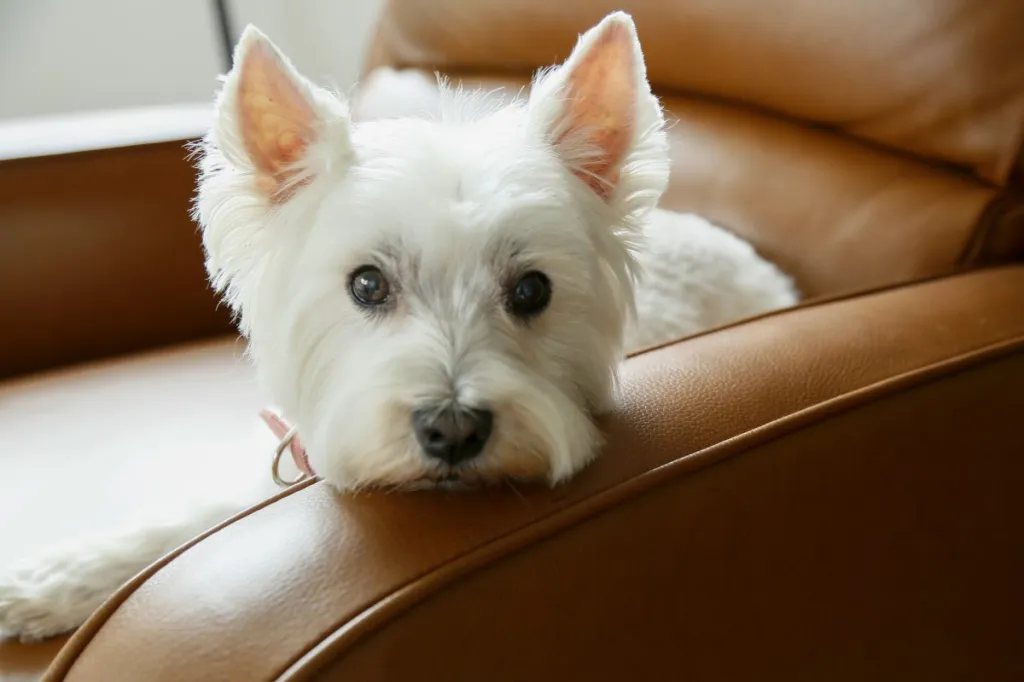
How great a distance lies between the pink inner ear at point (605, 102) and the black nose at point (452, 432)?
409 millimetres

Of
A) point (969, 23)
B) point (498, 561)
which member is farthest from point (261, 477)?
point (969, 23)

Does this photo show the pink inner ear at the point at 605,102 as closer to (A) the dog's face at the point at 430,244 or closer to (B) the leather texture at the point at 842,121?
(A) the dog's face at the point at 430,244

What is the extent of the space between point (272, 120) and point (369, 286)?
0.74 feet

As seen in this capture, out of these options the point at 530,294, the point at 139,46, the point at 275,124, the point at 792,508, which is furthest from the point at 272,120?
the point at 139,46

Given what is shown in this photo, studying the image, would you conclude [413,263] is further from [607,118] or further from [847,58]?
[847,58]

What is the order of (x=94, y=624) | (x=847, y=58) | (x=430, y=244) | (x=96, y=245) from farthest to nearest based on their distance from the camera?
(x=96, y=245) → (x=847, y=58) → (x=430, y=244) → (x=94, y=624)

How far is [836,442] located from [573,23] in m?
1.24

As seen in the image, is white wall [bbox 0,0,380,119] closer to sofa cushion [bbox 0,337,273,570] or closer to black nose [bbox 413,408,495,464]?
sofa cushion [bbox 0,337,273,570]

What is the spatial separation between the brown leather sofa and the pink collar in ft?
0.97

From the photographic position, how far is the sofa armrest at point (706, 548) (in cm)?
72

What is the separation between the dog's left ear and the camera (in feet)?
3.58

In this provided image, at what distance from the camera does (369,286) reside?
42.0 inches

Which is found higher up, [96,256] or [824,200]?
[824,200]

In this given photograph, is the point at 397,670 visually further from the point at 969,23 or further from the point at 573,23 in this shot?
the point at 573,23
